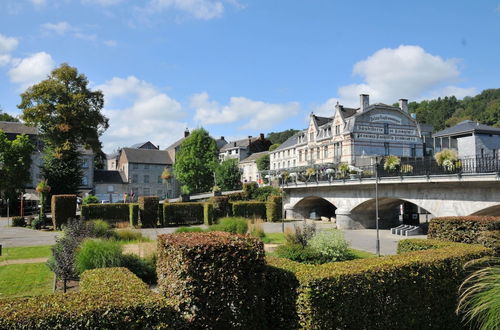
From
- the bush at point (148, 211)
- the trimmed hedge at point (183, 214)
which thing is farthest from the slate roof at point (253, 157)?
the bush at point (148, 211)

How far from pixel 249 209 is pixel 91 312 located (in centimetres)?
Answer: 3737

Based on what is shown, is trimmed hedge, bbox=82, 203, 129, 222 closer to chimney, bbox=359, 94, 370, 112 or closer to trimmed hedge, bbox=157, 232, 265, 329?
trimmed hedge, bbox=157, 232, 265, 329

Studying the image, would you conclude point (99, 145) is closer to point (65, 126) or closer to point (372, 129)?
point (65, 126)

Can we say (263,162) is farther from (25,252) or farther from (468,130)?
(25,252)

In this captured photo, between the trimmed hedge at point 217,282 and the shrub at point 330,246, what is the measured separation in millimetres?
9560

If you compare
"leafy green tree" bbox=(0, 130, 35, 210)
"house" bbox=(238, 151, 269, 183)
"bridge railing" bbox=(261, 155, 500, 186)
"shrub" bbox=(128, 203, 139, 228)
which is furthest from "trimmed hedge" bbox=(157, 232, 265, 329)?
"house" bbox=(238, 151, 269, 183)

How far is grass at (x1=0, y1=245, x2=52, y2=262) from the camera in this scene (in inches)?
731

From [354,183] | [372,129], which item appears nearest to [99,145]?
[354,183]

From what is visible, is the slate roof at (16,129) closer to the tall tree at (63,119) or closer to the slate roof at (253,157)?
the tall tree at (63,119)

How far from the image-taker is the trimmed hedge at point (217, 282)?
6.16 metres

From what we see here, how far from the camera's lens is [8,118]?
238ft

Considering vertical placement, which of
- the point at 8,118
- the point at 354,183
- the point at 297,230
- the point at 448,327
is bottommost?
the point at 448,327

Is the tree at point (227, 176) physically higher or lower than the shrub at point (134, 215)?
higher

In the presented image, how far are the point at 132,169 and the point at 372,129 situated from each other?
46.3 meters
